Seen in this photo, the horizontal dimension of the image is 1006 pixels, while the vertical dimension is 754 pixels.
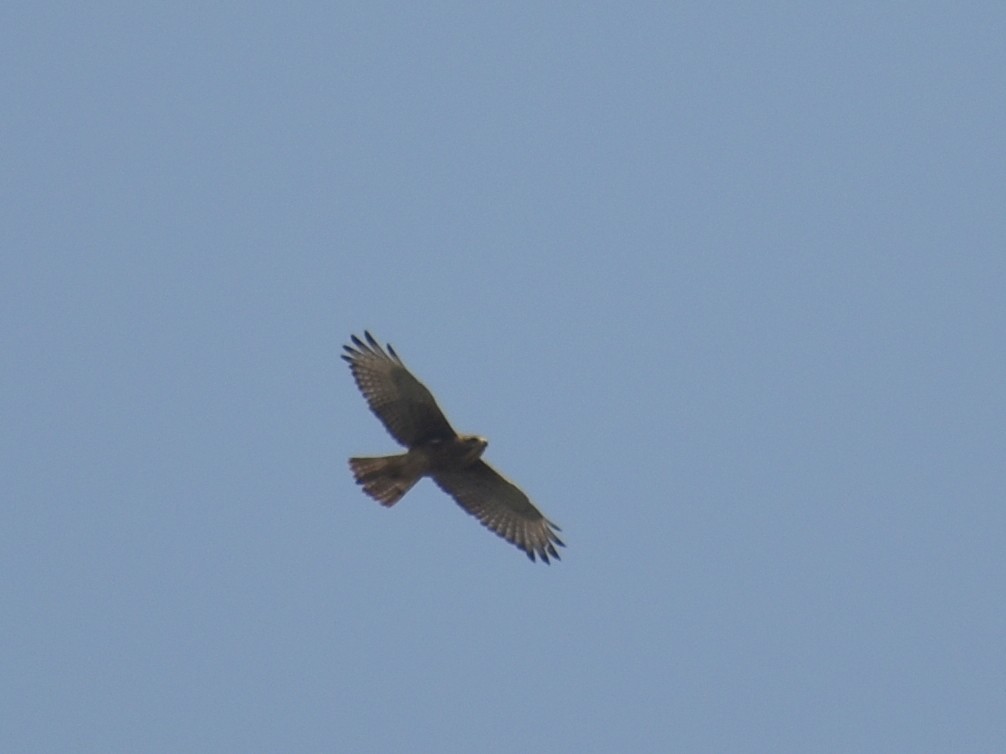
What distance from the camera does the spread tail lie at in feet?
54.2

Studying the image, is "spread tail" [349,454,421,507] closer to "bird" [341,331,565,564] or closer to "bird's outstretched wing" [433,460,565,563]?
"bird" [341,331,565,564]

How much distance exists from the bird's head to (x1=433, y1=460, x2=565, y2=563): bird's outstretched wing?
0.28 m

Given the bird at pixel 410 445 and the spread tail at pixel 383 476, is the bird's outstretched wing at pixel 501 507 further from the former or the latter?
the spread tail at pixel 383 476

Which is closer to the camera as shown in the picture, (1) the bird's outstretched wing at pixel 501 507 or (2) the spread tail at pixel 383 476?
(2) the spread tail at pixel 383 476

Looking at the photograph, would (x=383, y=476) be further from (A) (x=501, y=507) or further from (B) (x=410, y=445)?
(A) (x=501, y=507)

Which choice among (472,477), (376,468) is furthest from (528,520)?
(376,468)

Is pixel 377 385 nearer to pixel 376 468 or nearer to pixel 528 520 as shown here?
pixel 376 468

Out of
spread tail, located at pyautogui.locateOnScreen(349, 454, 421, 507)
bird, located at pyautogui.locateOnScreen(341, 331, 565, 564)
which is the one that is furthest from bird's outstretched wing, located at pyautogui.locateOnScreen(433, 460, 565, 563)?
spread tail, located at pyautogui.locateOnScreen(349, 454, 421, 507)

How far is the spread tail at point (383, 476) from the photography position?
651 inches

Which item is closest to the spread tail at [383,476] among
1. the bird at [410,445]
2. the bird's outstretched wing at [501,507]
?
the bird at [410,445]

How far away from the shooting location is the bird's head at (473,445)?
1669 cm

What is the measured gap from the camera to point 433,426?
16734mm

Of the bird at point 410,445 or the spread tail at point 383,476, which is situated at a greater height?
the bird at point 410,445

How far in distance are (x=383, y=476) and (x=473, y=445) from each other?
902mm
